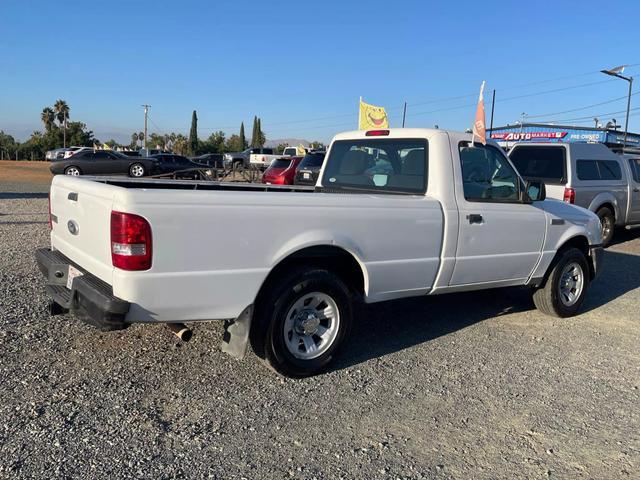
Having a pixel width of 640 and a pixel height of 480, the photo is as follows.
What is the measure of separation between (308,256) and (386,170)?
5.26 feet

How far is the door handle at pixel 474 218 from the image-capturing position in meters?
4.78

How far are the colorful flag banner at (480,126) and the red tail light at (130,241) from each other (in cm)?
313

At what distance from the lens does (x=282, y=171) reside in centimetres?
1931

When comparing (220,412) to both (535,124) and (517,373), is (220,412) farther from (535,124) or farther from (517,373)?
(535,124)

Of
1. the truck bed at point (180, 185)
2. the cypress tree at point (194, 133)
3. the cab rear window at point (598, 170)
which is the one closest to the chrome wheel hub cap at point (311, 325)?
the truck bed at point (180, 185)

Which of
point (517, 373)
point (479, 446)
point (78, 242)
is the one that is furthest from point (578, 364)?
point (78, 242)

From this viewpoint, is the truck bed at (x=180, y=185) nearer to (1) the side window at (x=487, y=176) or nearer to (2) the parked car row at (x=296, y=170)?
(1) the side window at (x=487, y=176)

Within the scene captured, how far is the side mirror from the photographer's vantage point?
535cm

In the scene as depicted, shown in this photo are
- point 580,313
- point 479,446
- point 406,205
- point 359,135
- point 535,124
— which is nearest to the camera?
point 479,446

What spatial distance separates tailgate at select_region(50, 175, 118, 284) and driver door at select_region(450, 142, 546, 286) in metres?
2.85

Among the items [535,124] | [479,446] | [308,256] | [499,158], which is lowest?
[479,446]

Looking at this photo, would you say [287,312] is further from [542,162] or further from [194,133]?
[194,133]

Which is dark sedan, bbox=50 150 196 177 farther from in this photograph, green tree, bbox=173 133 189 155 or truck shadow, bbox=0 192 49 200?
green tree, bbox=173 133 189 155

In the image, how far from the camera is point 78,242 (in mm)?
3889
